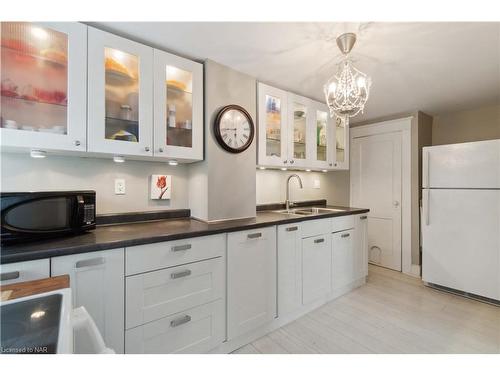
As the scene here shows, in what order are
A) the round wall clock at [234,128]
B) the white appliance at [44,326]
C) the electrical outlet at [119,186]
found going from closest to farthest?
the white appliance at [44,326], the electrical outlet at [119,186], the round wall clock at [234,128]

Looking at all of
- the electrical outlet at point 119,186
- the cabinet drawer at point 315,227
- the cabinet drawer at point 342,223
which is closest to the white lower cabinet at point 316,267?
the cabinet drawer at point 315,227

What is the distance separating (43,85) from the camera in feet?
4.00

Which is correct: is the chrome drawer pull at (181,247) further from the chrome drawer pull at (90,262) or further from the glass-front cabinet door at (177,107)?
the glass-front cabinet door at (177,107)

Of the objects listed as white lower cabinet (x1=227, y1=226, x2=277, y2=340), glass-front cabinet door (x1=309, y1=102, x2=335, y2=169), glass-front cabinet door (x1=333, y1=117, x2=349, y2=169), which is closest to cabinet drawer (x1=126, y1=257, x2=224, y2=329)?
white lower cabinet (x1=227, y1=226, x2=277, y2=340)

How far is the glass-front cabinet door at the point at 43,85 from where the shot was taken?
3.72ft

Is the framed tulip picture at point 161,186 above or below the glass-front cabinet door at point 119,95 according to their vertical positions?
below

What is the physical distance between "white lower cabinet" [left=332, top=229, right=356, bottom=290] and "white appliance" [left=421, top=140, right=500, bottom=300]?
0.92 meters

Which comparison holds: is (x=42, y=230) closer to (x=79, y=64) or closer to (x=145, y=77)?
(x=79, y=64)

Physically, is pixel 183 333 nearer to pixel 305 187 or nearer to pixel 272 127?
pixel 272 127

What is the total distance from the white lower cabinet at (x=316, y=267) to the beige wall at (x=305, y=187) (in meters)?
0.74

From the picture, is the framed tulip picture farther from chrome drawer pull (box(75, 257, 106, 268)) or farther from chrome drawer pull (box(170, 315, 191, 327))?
chrome drawer pull (box(170, 315, 191, 327))

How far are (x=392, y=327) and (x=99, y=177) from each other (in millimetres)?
2571

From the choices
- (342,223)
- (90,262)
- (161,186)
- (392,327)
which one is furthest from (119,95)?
(392,327)

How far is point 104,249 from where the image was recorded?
3.68ft
